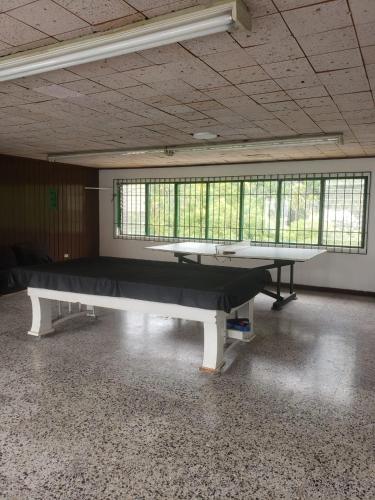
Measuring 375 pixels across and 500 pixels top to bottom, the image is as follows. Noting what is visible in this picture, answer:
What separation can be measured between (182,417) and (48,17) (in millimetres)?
2634

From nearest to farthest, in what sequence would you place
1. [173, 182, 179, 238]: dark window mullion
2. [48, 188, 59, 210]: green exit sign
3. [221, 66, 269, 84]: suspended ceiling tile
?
[221, 66, 269, 84]: suspended ceiling tile, [48, 188, 59, 210]: green exit sign, [173, 182, 179, 238]: dark window mullion

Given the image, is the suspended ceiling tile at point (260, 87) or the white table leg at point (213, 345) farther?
the white table leg at point (213, 345)

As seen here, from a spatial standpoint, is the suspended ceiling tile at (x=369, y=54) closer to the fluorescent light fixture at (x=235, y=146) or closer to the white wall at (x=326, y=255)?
the fluorescent light fixture at (x=235, y=146)

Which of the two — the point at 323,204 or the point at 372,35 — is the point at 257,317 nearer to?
the point at 323,204

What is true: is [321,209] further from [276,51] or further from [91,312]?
[276,51]

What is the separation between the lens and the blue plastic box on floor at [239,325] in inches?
162

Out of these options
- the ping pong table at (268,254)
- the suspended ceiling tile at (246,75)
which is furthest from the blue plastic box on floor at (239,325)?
the suspended ceiling tile at (246,75)

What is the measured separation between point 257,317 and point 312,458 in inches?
122


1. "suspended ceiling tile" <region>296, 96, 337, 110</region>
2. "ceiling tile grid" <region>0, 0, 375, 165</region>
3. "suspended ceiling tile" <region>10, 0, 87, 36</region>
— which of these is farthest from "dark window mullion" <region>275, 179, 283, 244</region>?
"suspended ceiling tile" <region>10, 0, 87, 36</region>

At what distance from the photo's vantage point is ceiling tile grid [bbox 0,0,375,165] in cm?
201

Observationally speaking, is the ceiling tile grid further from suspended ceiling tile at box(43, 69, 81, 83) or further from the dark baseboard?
the dark baseboard

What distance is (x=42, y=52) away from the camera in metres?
2.38

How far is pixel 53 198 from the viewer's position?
316 inches

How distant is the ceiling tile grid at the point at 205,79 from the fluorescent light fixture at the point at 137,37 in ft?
0.17
